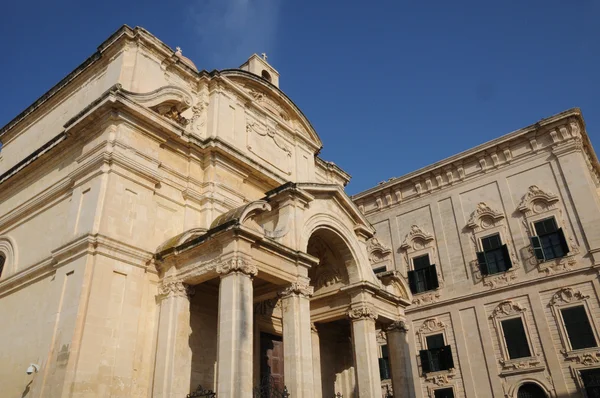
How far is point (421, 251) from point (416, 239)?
30.5 inches

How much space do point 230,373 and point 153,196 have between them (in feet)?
18.8

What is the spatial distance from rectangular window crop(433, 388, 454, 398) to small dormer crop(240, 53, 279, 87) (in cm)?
1613

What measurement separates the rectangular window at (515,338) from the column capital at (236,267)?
15.5 m

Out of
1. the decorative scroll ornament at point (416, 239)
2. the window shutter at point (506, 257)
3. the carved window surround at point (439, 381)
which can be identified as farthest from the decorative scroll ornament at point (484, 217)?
the carved window surround at point (439, 381)

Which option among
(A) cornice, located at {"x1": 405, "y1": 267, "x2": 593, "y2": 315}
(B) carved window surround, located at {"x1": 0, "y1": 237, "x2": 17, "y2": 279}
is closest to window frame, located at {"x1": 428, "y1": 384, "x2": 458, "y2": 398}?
(A) cornice, located at {"x1": 405, "y1": 267, "x2": 593, "y2": 315}

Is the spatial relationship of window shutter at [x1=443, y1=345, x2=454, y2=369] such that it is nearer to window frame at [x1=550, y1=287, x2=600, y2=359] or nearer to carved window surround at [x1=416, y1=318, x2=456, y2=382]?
carved window surround at [x1=416, y1=318, x2=456, y2=382]

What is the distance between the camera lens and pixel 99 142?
13.5 m

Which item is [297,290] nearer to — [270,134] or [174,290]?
[174,290]

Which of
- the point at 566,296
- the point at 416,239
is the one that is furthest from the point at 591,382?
the point at 416,239

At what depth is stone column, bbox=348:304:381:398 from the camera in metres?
14.1

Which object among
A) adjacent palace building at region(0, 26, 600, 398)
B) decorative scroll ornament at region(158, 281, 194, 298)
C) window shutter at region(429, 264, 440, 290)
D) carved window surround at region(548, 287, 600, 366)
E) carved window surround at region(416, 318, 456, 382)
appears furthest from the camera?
window shutter at region(429, 264, 440, 290)

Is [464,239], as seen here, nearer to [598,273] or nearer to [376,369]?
[598,273]

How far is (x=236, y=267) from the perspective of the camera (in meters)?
11.2

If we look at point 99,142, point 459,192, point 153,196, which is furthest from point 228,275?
point 459,192
